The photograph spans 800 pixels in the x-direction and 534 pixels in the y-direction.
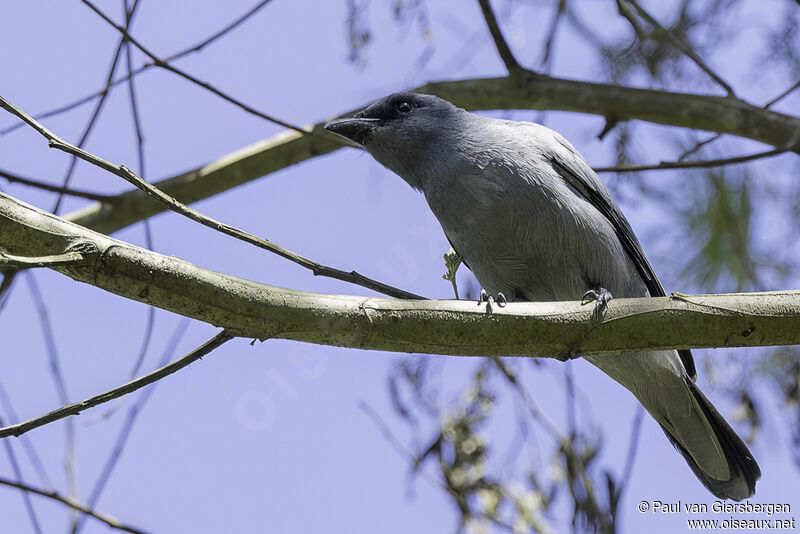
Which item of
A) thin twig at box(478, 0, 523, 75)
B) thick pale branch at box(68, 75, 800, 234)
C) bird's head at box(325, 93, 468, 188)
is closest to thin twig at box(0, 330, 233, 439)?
bird's head at box(325, 93, 468, 188)

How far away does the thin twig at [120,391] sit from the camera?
237cm

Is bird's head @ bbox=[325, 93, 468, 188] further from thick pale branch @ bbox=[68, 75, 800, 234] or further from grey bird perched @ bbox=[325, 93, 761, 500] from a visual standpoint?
thick pale branch @ bbox=[68, 75, 800, 234]

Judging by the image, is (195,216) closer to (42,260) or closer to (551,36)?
(42,260)

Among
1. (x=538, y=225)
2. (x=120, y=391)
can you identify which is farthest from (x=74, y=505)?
(x=538, y=225)

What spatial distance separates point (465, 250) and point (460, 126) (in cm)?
72

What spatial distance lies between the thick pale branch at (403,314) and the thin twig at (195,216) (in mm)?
123

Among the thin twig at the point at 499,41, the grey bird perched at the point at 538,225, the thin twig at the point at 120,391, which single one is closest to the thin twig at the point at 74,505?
the thin twig at the point at 120,391

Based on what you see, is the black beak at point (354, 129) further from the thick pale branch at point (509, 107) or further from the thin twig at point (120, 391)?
the thin twig at point (120, 391)

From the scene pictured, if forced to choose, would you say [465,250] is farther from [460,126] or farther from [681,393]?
[681,393]

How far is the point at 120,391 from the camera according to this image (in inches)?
97.0

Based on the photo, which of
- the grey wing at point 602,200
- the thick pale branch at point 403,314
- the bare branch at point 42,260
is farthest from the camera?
the grey wing at point 602,200

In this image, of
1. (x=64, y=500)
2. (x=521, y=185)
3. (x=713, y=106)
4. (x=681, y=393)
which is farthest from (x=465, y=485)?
(x=713, y=106)

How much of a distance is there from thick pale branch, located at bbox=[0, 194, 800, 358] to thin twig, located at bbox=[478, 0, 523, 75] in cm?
264

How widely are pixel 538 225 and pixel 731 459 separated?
5.49ft
